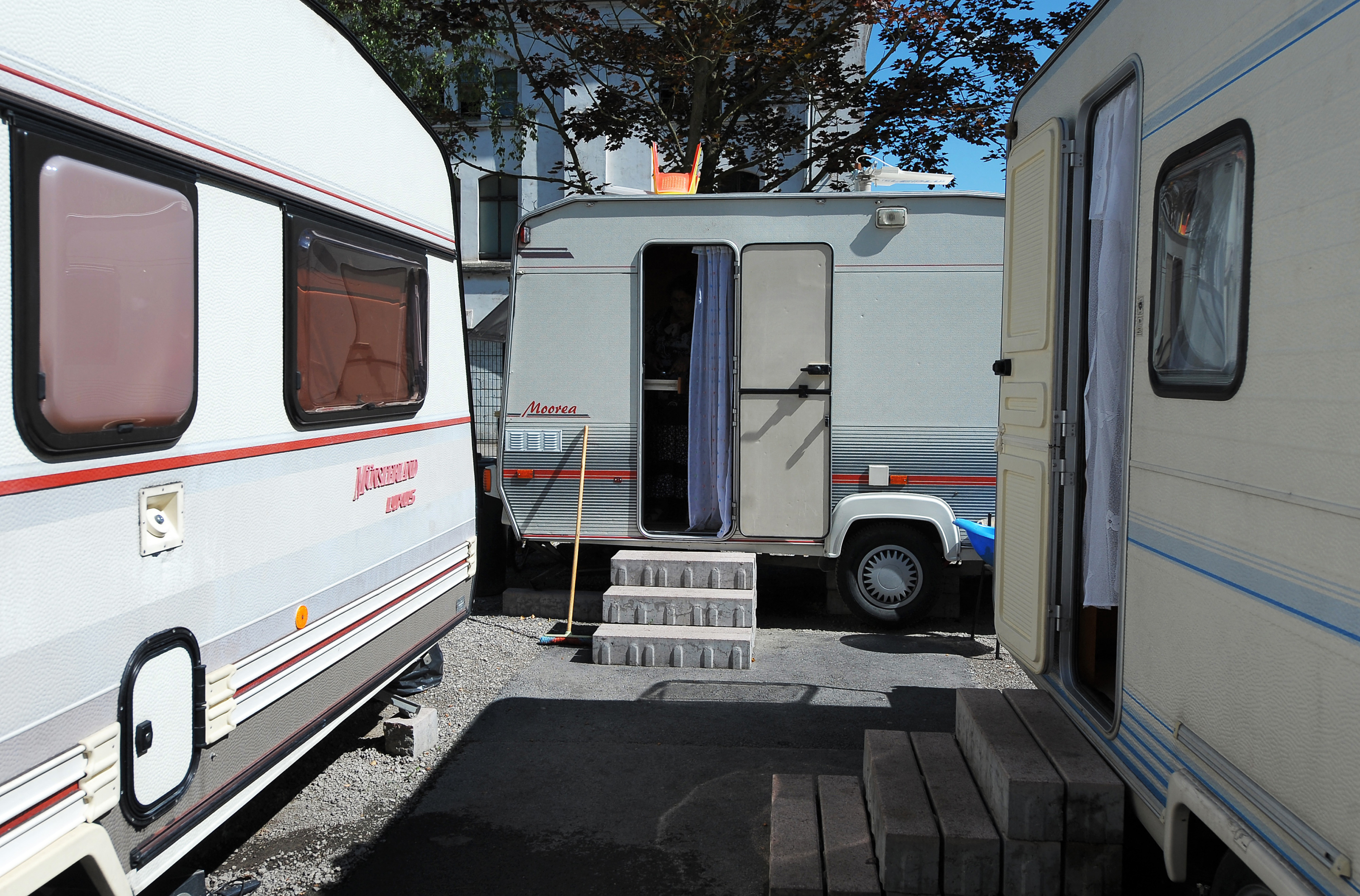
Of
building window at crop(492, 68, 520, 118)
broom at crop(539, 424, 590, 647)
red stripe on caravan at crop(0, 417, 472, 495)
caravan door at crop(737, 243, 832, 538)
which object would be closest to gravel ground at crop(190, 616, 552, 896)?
broom at crop(539, 424, 590, 647)

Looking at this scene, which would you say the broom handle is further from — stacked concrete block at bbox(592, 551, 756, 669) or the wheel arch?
the wheel arch

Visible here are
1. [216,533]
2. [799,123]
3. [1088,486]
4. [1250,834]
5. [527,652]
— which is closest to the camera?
[1250,834]

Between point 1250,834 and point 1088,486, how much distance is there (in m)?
1.59

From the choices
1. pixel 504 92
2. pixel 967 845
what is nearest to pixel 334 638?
pixel 967 845

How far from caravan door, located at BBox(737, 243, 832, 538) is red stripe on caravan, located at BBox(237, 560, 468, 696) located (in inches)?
102

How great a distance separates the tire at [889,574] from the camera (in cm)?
682

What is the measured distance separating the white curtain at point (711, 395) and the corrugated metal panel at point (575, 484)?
0.48m

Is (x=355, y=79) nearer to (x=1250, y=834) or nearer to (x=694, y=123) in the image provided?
(x=1250, y=834)

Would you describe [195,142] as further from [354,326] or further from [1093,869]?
[1093,869]

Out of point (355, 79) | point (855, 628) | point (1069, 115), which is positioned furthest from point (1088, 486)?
point (855, 628)

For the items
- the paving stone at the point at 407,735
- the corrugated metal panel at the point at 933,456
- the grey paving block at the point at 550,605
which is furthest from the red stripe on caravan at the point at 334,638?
the corrugated metal panel at the point at 933,456

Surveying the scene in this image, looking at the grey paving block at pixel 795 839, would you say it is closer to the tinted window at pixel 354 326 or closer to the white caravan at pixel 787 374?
the tinted window at pixel 354 326

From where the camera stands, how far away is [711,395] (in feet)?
23.3

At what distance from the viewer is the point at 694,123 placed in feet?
31.4
